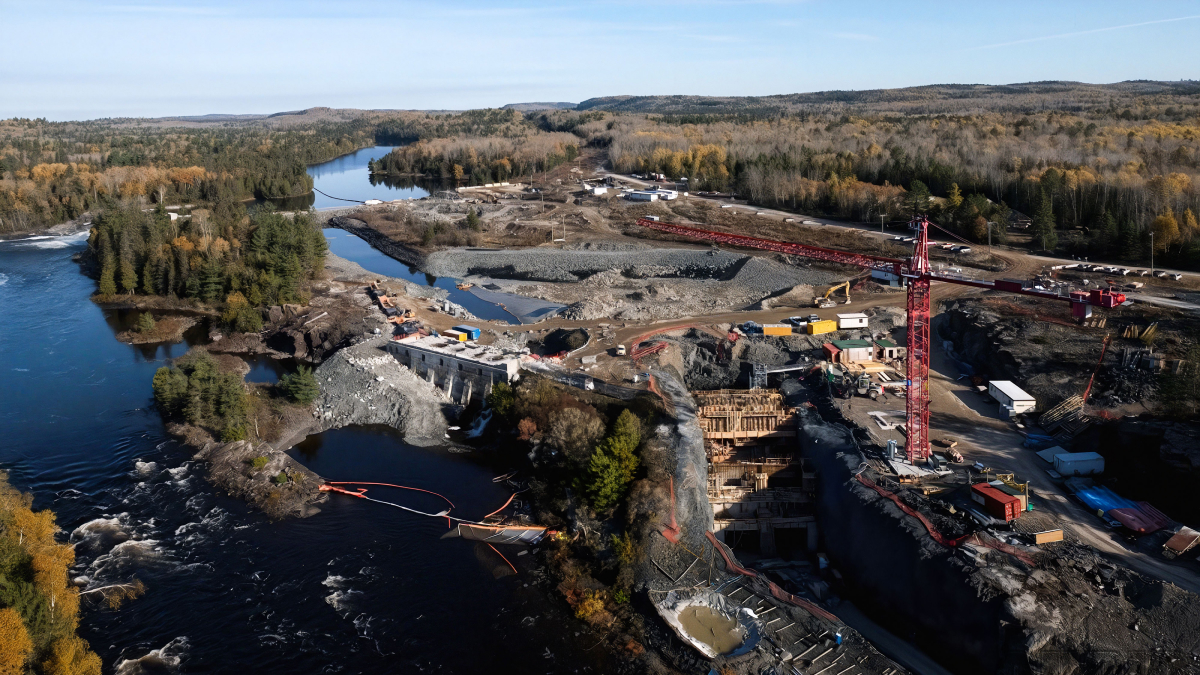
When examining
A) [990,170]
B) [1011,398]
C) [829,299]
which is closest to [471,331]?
[829,299]

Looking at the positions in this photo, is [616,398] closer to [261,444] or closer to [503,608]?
[503,608]

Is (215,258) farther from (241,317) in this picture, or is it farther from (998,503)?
(998,503)

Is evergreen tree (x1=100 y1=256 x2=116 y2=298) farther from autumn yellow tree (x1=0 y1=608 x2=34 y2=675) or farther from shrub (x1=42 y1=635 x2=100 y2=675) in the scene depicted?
autumn yellow tree (x1=0 y1=608 x2=34 y2=675)

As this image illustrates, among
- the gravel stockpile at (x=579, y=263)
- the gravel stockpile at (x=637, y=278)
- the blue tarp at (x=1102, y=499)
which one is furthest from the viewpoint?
the gravel stockpile at (x=579, y=263)

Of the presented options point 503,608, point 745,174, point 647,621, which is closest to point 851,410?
point 647,621

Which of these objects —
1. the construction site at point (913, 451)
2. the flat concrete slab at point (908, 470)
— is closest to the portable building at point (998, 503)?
the construction site at point (913, 451)

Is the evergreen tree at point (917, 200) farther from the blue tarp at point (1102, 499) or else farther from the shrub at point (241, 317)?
the shrub at point (241, 317)

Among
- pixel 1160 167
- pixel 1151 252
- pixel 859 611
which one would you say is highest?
pixel 1160 167
